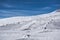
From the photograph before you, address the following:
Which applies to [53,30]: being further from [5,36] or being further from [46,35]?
[5,36]

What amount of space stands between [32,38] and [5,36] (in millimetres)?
837

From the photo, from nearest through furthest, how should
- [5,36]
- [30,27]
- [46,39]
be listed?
1. [46,39]
2. [5,36]
3. [30,27]

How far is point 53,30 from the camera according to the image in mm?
3736

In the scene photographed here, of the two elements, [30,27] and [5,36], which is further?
[30,27]

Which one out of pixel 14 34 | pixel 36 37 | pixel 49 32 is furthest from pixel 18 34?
pixel 49 32

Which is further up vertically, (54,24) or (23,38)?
(54,24)

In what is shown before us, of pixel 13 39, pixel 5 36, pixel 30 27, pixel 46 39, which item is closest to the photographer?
pixel 46 39

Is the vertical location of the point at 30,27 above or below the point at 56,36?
above

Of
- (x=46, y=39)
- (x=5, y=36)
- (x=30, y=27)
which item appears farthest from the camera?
(x=30, y=27)

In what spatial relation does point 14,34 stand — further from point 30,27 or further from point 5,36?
point 30,27

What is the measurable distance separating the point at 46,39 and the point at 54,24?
2.82ft

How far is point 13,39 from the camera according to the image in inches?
141

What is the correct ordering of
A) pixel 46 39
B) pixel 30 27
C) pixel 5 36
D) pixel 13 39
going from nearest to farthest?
pixel 46 39 < pixel 13 39 < pixel 5 36 < pixel 30 27

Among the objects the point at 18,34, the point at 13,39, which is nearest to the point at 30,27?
the point at 18,34
